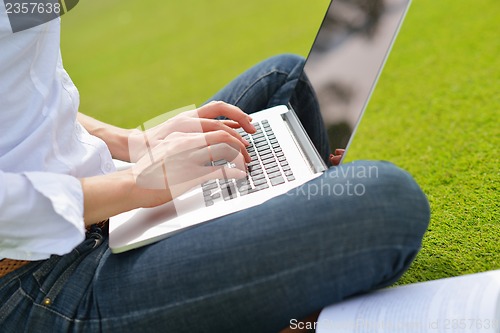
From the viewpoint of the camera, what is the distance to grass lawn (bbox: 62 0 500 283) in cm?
158

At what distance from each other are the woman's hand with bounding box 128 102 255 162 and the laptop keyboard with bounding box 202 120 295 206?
0.06 meters

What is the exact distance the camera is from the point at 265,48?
3.25 m

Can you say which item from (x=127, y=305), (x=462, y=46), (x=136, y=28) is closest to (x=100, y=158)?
(x=127, y=305)

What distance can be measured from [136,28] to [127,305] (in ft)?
11.6

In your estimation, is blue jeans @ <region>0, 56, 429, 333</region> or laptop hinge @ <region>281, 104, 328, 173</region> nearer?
blue jeans @ <region>0, 56, 429, 333</region>

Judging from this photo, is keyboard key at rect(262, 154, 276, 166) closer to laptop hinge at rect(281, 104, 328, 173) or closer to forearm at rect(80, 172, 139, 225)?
laptop hinge at rect(281, 104, 328, 173)

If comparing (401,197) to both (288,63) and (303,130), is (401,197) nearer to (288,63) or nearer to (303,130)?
(303,130)

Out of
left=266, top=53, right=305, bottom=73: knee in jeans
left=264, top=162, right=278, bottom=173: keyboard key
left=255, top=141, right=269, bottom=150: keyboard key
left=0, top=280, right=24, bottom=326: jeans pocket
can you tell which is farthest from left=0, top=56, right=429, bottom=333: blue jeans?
left=266, top=53, right=305, bottom=73: knee in jeans

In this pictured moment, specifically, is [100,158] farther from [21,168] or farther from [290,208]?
[290,208]

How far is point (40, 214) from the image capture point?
3.37ft

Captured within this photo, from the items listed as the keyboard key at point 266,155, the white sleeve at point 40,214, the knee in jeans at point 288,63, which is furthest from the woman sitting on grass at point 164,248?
the knee in jeans at point 288,63

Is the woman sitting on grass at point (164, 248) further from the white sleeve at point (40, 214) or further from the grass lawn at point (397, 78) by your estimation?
the grass lawn at point (397, 78)

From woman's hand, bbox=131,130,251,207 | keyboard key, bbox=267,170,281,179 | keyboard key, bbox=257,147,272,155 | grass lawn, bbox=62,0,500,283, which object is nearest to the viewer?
woman's hand, bbox=131,130,251,207

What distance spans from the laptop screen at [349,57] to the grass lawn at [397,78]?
0.41m
